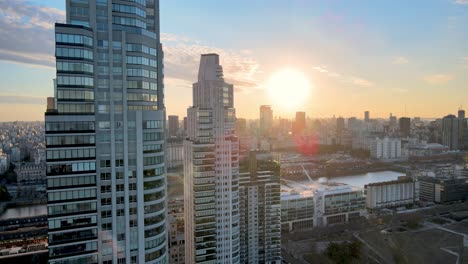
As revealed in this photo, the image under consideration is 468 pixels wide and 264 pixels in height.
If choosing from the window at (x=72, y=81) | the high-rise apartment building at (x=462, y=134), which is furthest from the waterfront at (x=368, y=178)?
the window at (x=72, y=81)

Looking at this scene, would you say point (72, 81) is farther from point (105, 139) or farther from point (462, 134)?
point (462, 134)

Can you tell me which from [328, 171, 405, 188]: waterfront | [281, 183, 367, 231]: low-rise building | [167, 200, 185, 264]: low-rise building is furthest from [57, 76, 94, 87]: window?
[328, 171, 405, 188]: waterfront

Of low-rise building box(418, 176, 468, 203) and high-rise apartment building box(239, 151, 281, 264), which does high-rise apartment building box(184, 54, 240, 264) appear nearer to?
high-rise apartment building box(239, 151, 281, 264)

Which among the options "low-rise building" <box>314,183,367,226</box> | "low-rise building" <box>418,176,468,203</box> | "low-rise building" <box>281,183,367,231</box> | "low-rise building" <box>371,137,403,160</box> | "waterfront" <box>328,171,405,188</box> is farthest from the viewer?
"low-rise building" <box>371,137,403,160</box>

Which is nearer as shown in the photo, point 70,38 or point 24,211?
point 70,38

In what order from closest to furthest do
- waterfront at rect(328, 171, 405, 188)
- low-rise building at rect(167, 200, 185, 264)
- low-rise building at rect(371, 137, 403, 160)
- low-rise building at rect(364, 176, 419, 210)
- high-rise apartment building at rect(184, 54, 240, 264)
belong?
1. high-rise apartment building at rect(184, 54, 240, 264)
2. low-rise building at rect(167, 200, 185, 264)
3. low-rise building at rect(364, 176, 419, 210)
4. waterfront at rect(328, 171, 405, 188)
5. low-rise building at rect(371, 137, 403, 160)

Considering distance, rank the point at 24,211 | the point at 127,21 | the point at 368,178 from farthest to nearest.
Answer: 1. the point at 368,178
2. the point at 24,211
3. the point at 127,21

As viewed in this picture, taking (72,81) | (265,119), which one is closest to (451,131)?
(265,119)
